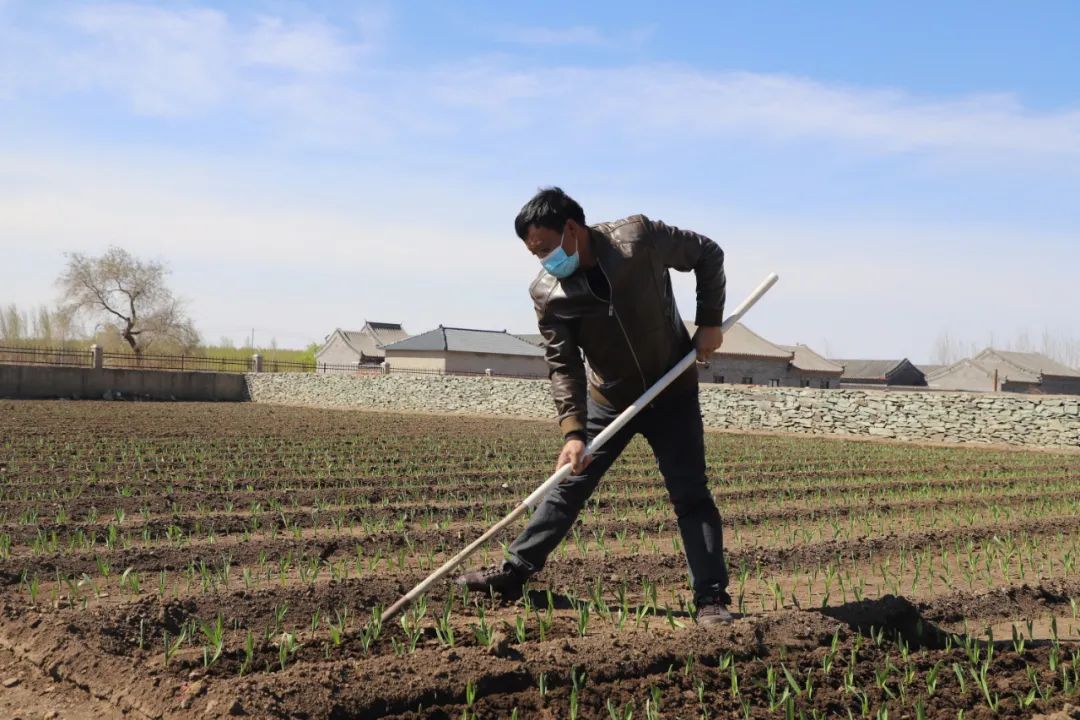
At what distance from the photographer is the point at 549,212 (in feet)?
13.4

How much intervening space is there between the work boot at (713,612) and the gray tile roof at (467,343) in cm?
4564

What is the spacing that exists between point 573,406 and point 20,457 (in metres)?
10.5

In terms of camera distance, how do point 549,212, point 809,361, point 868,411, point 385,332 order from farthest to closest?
point 385,332, point 809,361, point 868,411, point 549,212

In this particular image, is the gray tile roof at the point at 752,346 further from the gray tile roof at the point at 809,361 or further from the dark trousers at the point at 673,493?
the dark trousers at the point at 673,493

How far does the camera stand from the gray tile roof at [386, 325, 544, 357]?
51.2 m

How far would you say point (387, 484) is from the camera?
1037cm

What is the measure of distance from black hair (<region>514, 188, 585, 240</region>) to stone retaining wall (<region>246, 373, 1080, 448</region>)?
1679 cm

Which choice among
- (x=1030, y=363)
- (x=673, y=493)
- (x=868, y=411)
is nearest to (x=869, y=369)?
(x=1030, y=363)

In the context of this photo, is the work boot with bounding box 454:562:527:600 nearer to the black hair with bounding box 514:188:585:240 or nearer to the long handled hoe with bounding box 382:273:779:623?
the long handled hoe with bounding box 382:273:779:623

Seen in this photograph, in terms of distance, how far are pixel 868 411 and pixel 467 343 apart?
3347 centimetres

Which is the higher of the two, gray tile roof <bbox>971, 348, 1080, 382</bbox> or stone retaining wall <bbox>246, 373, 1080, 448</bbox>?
gray tile roof <bbox>971, 348, 1080, 382</bbox>

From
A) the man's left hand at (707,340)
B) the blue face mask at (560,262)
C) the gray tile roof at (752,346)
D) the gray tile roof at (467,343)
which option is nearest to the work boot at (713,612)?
the man's left hand at (707,340)

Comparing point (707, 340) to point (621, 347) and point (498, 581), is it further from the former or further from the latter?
point (498, 581)

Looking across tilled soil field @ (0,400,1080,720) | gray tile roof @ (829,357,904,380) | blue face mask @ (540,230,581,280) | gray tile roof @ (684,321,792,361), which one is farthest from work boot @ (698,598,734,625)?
gray tile roof @ (829,357,904,380)
